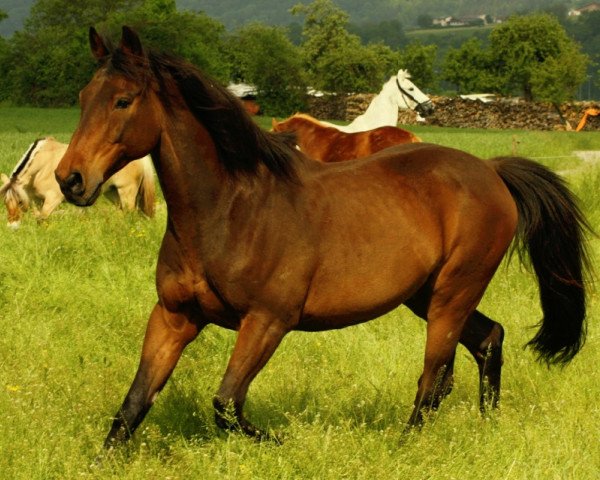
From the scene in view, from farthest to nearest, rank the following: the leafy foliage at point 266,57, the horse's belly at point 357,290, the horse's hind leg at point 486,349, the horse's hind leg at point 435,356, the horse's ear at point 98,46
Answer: the leafy foliage at point 266,57 < the horse's hind leg at point 486,349 < the horse's hind leg at point 435,356 < the horse's belly at point 357,290 < the horse's ear at point 98,46

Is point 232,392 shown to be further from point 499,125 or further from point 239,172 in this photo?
point 499,125

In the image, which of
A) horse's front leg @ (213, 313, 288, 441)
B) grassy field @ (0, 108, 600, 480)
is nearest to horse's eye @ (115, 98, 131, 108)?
horse's front leg @ (213, 313, 288, 441)

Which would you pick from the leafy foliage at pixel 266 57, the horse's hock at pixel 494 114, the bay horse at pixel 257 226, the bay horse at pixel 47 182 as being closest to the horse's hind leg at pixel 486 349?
the bay horse at pixel 257 226

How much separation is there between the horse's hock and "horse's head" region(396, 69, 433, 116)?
45.4 metres

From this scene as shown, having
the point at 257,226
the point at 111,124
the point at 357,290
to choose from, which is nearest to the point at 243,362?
the point at 257,226

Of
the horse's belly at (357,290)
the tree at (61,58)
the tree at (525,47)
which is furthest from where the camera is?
the tree at (525,47)

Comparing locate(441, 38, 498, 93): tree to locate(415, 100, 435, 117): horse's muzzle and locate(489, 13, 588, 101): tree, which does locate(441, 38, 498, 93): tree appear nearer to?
locate(489, 13, 588, 101): tree

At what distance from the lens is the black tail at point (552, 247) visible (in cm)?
607

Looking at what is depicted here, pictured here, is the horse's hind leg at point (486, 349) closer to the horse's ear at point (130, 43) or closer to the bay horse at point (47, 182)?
the horse's ear at point (130, 43)

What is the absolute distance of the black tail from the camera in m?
6.07

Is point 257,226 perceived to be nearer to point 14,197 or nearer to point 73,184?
point 73,184

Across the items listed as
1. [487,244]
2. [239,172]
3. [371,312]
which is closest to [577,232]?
[487,244]

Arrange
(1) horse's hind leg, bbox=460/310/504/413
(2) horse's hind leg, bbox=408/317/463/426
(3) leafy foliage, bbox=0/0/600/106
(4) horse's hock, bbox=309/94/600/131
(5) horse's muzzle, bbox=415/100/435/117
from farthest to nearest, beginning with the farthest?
1. (4) horse's hock, bbox=309/94/600/131
2. (3) leafy foliage, bbox=0/0/600/106
3. (5) horse's muzzle, bbox=415/100/435/117
4. (1) horse's hind leg, bbox=460/310/504/413
5. (2) horse's hind leg, bbox=408/317/463/426

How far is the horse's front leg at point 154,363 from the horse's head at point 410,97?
15.5 metres
